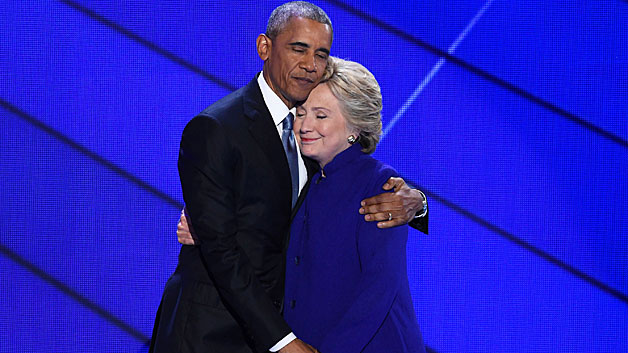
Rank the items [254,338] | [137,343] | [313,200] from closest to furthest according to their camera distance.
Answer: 1. [254,338]
2. [313,200]
3. [137,343]

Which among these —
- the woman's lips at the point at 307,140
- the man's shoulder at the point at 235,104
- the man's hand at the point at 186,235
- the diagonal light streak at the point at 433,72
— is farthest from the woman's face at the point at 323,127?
the diagonal light streak at the point at 433,72

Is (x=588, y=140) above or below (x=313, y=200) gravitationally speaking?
above

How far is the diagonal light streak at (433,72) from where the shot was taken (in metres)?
3.13

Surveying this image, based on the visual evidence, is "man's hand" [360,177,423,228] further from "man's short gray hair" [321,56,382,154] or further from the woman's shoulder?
"man's short gray hair" [321,56,382,154]

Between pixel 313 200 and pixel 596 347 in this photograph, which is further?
pixel 596 347

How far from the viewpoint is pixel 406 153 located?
312 cm

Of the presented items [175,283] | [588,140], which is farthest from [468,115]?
[175,283]

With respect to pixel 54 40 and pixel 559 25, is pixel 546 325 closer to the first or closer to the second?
pixel 559 25

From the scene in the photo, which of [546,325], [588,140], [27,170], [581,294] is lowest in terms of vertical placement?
[27,170]

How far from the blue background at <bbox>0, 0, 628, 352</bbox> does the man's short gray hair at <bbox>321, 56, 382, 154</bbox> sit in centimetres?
127

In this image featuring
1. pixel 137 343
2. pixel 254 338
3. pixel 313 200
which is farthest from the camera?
pixel 137 343

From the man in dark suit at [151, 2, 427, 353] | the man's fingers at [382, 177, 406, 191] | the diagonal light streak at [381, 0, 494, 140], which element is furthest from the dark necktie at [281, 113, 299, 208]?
the diagonal light streak at [381, 0, 494, 140]

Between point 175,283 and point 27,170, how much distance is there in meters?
1.59

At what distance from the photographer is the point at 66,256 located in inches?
123
